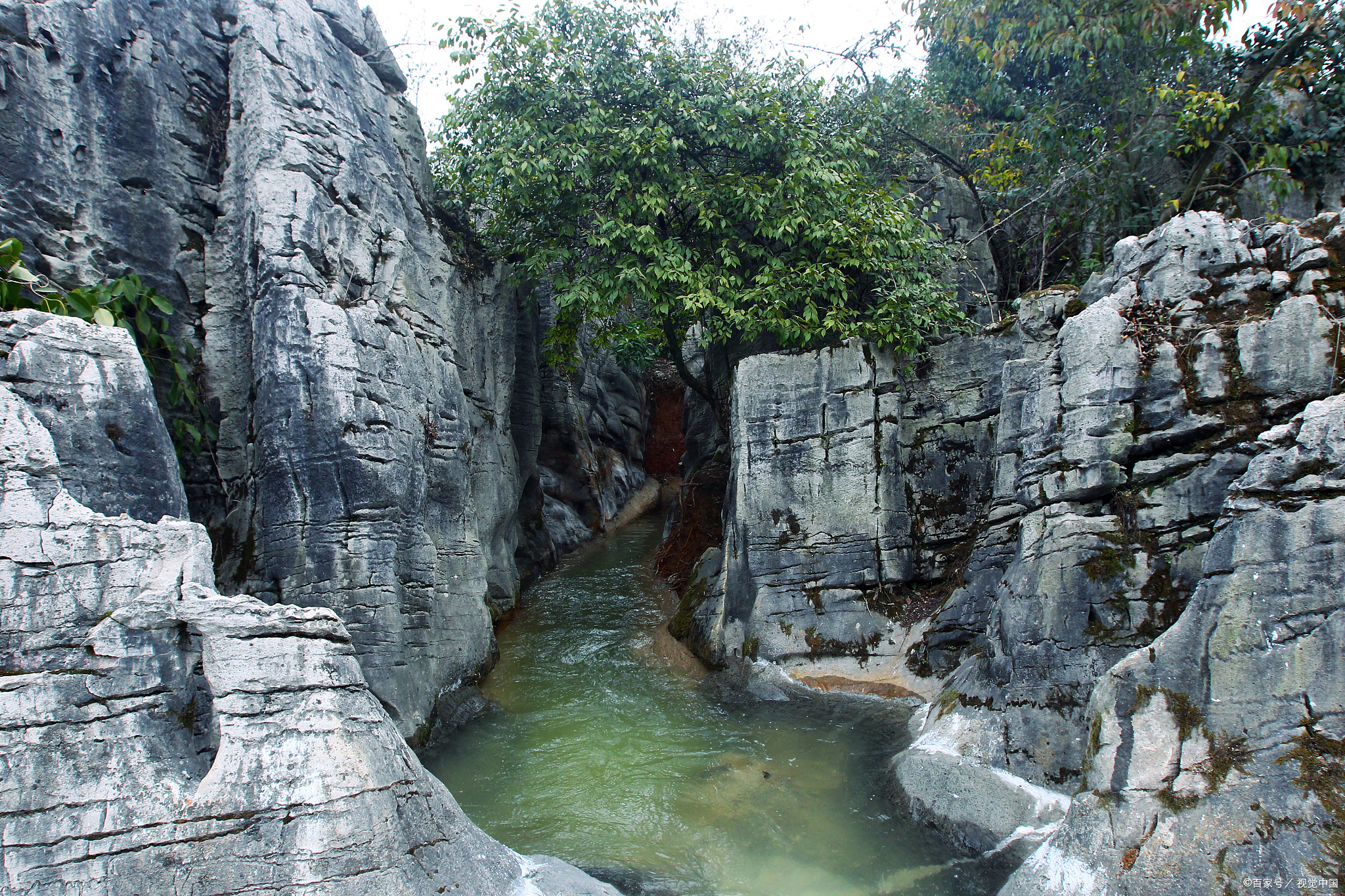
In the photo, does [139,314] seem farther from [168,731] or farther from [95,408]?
[168,731]

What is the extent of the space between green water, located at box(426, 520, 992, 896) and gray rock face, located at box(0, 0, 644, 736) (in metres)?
1.13

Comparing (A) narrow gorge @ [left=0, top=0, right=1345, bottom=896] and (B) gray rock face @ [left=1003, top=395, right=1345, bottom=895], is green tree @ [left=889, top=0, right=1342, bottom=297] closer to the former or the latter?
(A) narrow gorge @ [left=0, top=0, right=1345, bottom=896]

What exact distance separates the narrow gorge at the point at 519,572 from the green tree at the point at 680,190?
83cm

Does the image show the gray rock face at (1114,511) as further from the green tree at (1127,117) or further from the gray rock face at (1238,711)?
the green tree at (1127,117)

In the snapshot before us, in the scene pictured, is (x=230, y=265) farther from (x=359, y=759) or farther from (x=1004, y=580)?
(x=1004, y=580)

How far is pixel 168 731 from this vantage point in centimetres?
482

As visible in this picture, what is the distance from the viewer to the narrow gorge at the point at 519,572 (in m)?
4.70

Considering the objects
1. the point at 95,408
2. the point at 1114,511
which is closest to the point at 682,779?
the point at 1114,511

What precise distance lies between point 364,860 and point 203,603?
191cm

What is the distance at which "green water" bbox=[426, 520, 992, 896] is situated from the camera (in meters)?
6.35

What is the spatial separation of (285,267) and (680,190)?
17.3ft

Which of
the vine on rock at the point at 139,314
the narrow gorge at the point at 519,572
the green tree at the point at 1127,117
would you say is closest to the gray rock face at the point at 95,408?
the narrow gorge at the point at 519,572

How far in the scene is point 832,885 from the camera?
6098 mm

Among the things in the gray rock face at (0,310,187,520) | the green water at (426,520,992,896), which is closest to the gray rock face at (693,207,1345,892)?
the green water at (426,520,992,896)
